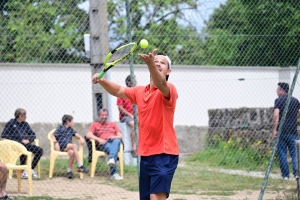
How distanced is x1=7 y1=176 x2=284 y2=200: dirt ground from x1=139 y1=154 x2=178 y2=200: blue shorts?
114 inches

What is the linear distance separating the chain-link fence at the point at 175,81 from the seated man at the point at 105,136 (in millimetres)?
267

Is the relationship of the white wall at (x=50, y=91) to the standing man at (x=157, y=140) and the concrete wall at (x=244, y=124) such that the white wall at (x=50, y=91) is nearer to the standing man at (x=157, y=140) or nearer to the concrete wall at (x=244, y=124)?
the concrete wall at (x=244, y=124)

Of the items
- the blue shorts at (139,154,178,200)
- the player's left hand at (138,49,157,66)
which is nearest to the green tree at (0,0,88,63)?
the blue shorts at (139,154,178,200)

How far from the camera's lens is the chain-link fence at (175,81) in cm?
934

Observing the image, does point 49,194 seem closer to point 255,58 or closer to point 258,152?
point 258,152

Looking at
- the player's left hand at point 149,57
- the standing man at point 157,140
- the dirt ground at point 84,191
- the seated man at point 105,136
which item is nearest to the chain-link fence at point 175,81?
the dirt ground at point 84,191

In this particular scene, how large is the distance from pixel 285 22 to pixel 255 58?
1459 mm

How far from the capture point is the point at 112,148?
1000 centimetres

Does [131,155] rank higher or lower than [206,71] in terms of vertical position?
lower

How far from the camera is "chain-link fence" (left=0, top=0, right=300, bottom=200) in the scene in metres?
9.34

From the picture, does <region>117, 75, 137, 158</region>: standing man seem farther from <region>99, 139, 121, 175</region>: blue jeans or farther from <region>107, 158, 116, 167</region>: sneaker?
<region>107, 158, 116, 167</region>: sneaker

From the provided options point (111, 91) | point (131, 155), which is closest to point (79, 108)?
point (131, 155)

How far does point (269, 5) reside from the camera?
37.2 feet

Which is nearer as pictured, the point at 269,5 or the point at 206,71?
the point at 269,5
